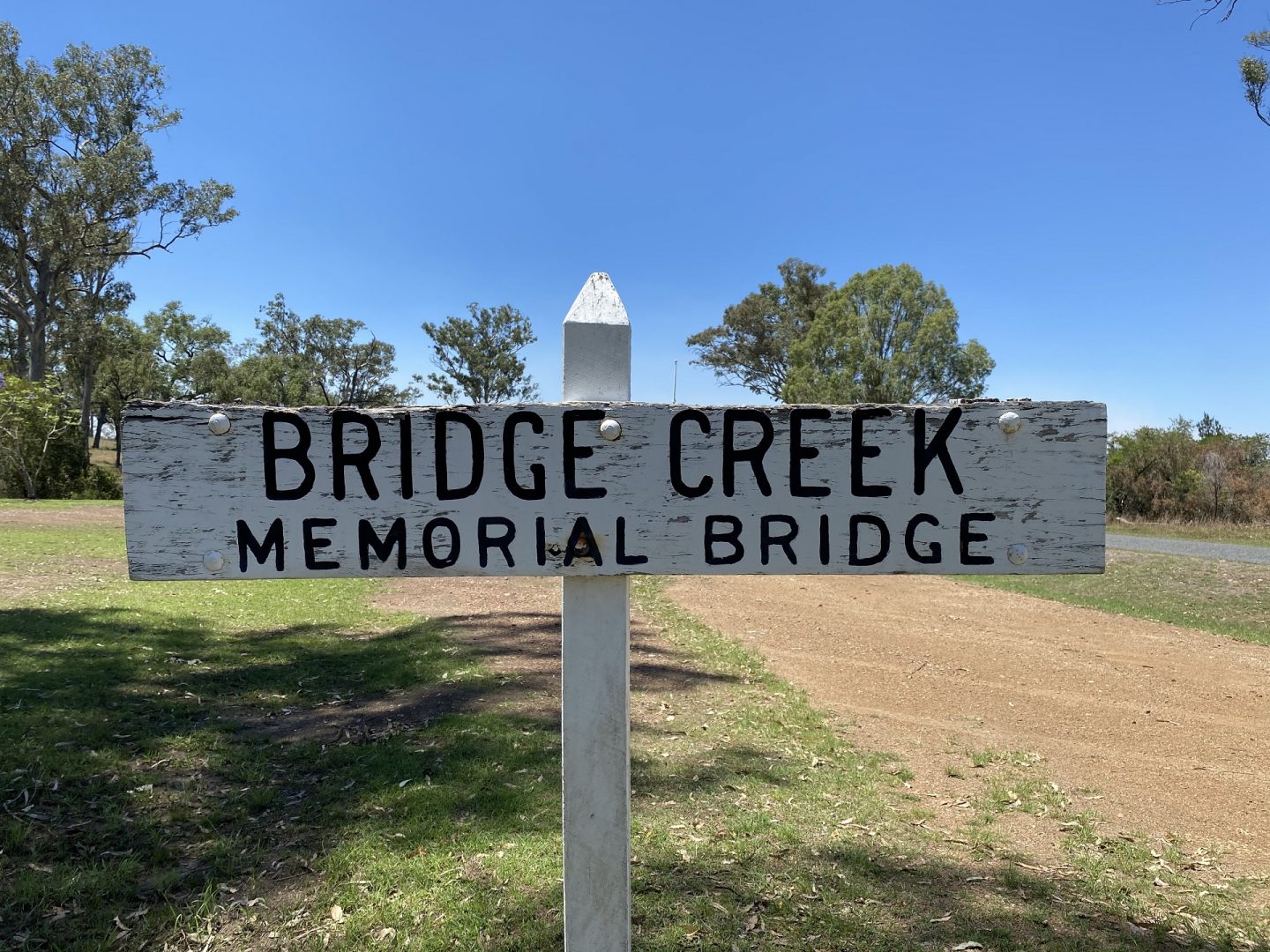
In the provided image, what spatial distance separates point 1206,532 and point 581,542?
88.6ft

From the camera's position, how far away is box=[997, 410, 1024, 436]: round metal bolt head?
1.50 metres

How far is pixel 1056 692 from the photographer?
19.9ft

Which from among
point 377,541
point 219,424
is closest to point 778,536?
point 377,541

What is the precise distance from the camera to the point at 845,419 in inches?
59.1

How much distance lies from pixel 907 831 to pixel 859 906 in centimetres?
83

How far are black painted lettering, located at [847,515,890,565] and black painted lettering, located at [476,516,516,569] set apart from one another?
648 mm

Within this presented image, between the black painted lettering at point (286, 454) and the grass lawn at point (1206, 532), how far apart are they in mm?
24304

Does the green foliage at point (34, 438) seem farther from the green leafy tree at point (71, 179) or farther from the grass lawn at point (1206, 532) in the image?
the grass lawn at point (1206, 532)

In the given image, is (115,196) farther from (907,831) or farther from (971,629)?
(907,831)

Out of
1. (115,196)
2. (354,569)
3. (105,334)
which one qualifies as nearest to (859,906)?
(354,569)

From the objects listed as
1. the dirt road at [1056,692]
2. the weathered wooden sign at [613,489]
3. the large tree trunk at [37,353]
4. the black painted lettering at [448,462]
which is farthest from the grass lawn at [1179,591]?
the large tree trunk at [37,353]

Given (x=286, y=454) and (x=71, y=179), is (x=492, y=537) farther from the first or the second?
(x=71, y=179)

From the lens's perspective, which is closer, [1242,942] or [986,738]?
[1242,942]

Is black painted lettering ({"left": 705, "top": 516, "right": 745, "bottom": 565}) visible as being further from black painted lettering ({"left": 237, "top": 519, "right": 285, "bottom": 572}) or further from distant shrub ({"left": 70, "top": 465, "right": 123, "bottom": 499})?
distant shrub ({"left": 70, "top": 465, "right": 123, "bottom": 499})
